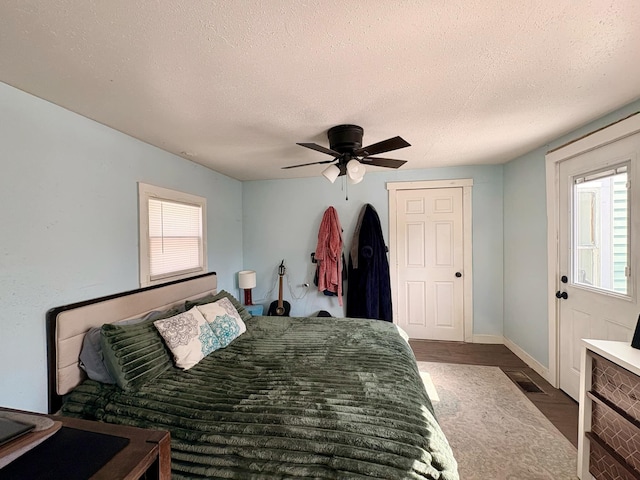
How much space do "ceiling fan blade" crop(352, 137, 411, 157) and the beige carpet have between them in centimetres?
205

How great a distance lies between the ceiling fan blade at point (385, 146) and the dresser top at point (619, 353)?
155 cm

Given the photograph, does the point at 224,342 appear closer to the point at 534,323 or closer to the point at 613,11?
the point at 613,11

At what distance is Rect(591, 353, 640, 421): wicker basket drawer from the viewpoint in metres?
1.24

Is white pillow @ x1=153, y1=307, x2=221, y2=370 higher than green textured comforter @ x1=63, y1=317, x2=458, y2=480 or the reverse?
higher

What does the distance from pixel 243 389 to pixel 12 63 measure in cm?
199

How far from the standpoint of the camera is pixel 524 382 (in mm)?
2525

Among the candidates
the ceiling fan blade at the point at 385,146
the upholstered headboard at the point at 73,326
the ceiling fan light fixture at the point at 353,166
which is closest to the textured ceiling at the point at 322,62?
the ceiling fan blade at the point at 385,146

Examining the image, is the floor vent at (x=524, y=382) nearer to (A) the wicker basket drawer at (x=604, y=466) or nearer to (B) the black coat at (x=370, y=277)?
(A) the wicker basket drawer at (x=604, y=466)

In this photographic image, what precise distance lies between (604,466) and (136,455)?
218cm

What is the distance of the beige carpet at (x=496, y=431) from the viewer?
5.17ft

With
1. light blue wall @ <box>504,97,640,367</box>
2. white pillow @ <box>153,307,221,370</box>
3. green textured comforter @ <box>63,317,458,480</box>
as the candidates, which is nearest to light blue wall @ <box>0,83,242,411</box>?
green textured comforter @ <box>63,317,458,480</box>

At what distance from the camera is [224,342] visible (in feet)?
6.85

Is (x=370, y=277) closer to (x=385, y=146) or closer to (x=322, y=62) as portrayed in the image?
(x=385, y=146)

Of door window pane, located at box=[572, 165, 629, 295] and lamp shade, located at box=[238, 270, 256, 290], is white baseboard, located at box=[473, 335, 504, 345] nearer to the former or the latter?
door window pane, located at box=[572, 165, 629, 295]
